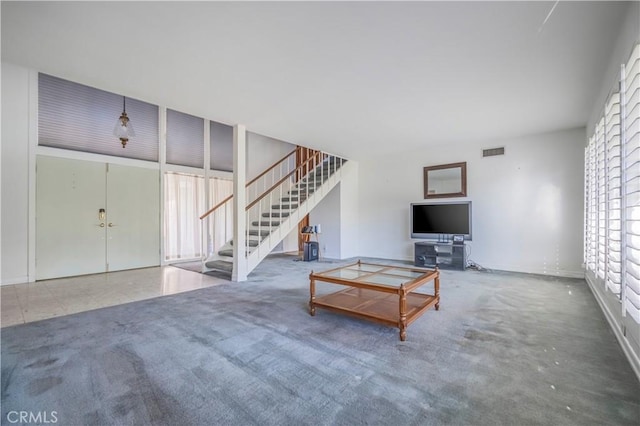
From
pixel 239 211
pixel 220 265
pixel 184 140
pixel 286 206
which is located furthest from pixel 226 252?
pixel 184 140

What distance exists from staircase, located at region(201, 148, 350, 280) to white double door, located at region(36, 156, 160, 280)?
49.2 inches

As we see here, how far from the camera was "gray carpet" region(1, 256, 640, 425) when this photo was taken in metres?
1.51

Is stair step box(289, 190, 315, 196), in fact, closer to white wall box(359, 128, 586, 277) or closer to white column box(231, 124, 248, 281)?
white column box(231, 124, 248, 281)

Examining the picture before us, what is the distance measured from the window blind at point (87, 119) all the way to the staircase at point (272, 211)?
6.62ft

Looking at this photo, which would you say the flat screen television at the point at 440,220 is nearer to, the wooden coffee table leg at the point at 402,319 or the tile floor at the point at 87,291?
the wooden coffee table leg at the point at 402,319

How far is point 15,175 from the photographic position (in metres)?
4.36

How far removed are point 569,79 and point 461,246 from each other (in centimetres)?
313

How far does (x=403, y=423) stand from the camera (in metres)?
1.42

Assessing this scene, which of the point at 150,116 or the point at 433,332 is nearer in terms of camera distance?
the point at 433,332

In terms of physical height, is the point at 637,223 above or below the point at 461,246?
above

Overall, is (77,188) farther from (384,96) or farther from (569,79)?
(569,79)

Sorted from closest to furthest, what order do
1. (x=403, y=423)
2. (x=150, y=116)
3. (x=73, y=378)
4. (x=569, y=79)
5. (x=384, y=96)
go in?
(x=403, y=423)
(x=73, y=378)
(x=569, y=79)
(x=384, y=96)
(x=150, y=116)

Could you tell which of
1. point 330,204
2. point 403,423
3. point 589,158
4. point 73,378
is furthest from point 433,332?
point 330,204

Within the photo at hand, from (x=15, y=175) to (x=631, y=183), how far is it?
7346 mm
